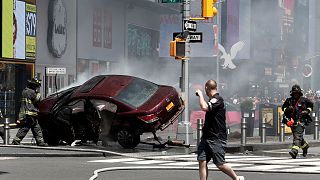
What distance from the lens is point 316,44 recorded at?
147m

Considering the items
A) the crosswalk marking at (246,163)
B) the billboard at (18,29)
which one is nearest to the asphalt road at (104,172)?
the crosswalk marking at (246,163)

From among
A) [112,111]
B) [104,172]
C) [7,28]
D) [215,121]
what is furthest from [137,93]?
[7,28]

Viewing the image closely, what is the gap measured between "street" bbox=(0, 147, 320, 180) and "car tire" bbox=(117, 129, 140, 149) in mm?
A: 916

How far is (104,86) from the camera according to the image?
18.8 metres

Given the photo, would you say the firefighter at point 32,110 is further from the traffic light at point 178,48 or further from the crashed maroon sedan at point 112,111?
the traffic light at point 178,48

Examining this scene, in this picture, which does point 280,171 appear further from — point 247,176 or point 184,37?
point 184,37

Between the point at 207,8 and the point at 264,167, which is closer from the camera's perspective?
the point at 264,167

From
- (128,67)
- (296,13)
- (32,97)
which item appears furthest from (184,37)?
(296,13)

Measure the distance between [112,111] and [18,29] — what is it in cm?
2095

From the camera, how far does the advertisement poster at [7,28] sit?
121 ft

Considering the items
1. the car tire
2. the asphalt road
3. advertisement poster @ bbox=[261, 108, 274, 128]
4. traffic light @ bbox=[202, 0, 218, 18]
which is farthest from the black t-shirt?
advertisement poster @ bbox=[261, 108, 274, 128]

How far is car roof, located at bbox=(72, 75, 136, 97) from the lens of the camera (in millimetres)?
18453

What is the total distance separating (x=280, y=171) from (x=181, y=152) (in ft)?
16.2

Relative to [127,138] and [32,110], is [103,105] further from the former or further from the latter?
[32,110]
